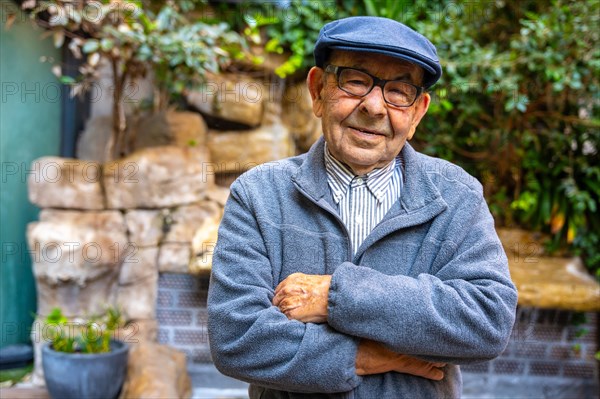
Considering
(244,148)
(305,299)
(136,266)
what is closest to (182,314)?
(136,266)

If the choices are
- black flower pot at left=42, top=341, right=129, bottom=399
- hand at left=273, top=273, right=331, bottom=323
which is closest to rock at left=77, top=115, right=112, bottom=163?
black flower pot at left=42, top=341, right=129, bottom=399

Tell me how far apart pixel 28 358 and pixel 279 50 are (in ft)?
9.64

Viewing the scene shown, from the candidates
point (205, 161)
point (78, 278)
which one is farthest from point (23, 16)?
point (78, 278)

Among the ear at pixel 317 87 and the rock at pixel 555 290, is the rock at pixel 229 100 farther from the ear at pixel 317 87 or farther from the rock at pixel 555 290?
the ear at pixel 317 87

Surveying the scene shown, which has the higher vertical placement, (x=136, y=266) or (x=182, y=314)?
(x=136, y=266)

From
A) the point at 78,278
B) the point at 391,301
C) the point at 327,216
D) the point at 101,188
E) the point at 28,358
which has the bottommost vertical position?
the point at 28,358

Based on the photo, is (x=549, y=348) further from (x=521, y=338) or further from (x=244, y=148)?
(x=244, y=148)

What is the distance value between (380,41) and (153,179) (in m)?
2.92

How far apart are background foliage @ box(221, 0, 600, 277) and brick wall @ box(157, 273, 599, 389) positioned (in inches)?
19.4

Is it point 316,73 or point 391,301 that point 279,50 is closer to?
point 316,73

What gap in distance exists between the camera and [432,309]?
144 cm

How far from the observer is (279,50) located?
4699mm

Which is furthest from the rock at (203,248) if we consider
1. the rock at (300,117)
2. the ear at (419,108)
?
the ear at (419,108)

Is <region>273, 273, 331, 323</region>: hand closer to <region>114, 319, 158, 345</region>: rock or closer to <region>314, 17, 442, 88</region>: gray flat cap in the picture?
<region>314, 17, 442, 88</region>: gray flat cap
